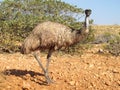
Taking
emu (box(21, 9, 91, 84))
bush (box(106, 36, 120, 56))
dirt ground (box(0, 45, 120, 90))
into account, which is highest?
emu (box(21, 9, 91, 84))

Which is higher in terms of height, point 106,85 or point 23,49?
point 23,49

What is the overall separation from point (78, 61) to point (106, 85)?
1969 mm

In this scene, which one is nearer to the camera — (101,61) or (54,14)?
(101,61)

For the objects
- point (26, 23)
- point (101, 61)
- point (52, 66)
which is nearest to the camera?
point (52, 66)

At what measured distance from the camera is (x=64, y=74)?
315 inches

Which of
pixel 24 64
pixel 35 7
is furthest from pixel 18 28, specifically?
→ pixel 24 64

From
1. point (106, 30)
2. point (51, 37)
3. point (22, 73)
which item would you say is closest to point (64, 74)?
point (22, 73)

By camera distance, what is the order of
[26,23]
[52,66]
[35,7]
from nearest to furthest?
[52,66], [26,23], [35,7]

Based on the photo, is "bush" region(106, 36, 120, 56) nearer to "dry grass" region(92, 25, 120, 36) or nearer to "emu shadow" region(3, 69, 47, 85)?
"emu shadow" region(3, 69, 47, 85)

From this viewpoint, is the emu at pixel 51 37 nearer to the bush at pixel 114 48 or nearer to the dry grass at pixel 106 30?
the bush at pixel 114 48

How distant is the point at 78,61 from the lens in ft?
31.1

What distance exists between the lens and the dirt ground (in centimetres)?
722

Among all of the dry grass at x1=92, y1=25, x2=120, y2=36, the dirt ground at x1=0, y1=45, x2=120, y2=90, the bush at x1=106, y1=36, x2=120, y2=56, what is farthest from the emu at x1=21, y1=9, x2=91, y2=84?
the dry grass at x1=92, y1=25, x2=120, y2=36

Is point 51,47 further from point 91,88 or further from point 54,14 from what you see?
point 54,14
